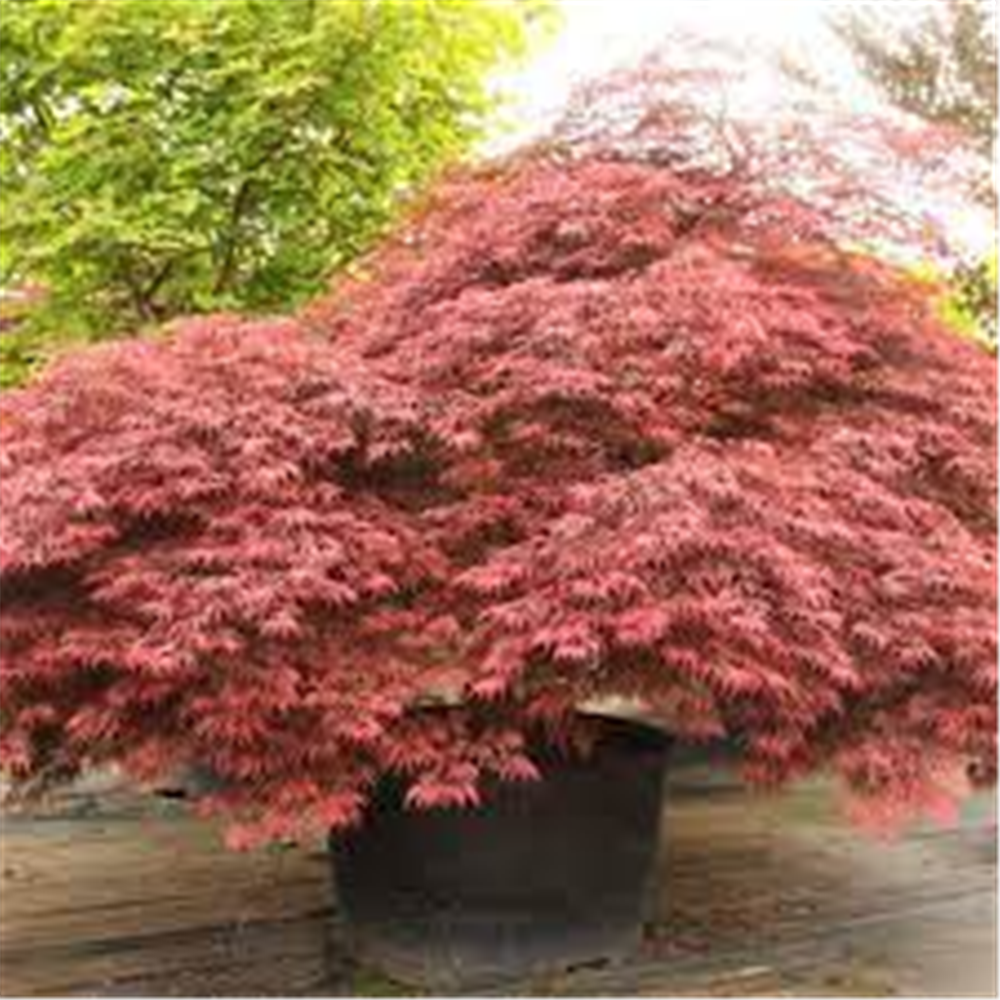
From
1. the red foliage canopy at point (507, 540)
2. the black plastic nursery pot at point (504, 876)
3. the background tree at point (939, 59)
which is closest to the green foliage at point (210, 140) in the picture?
the red foliage canopy at point (507, 540)

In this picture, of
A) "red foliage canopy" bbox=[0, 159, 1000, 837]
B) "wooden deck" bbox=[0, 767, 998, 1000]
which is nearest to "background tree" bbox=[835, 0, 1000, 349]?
"wooden deck" bbox=[0, 767, 998, 1000]

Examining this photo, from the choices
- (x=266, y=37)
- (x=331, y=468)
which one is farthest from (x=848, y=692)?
(x=266, y=37)

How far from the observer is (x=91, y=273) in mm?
7758

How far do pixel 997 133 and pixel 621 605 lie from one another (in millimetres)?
10072

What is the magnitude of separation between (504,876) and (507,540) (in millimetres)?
942

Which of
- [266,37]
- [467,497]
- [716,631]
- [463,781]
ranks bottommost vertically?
[463,781]

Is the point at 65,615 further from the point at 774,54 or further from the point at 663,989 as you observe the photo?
the point at 774,54

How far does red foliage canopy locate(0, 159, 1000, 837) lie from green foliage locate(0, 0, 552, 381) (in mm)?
2457

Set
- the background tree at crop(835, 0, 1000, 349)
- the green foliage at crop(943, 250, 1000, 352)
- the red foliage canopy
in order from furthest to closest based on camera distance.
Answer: the background tree at crop(835, 0, 1000, 349) < the green foliage at crop(943, 250, 1000, 352) < the red foliage canopy

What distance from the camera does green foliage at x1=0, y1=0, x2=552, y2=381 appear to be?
291 inches

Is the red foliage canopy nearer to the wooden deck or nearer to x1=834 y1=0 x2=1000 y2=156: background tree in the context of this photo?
the wooden deck

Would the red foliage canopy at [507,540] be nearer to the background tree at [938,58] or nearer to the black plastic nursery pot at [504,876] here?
the black plastic nursery pot at [504,876]

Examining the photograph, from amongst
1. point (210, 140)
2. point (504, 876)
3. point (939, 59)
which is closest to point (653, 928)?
point (504, 876)

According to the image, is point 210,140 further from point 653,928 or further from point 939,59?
point 939,59
